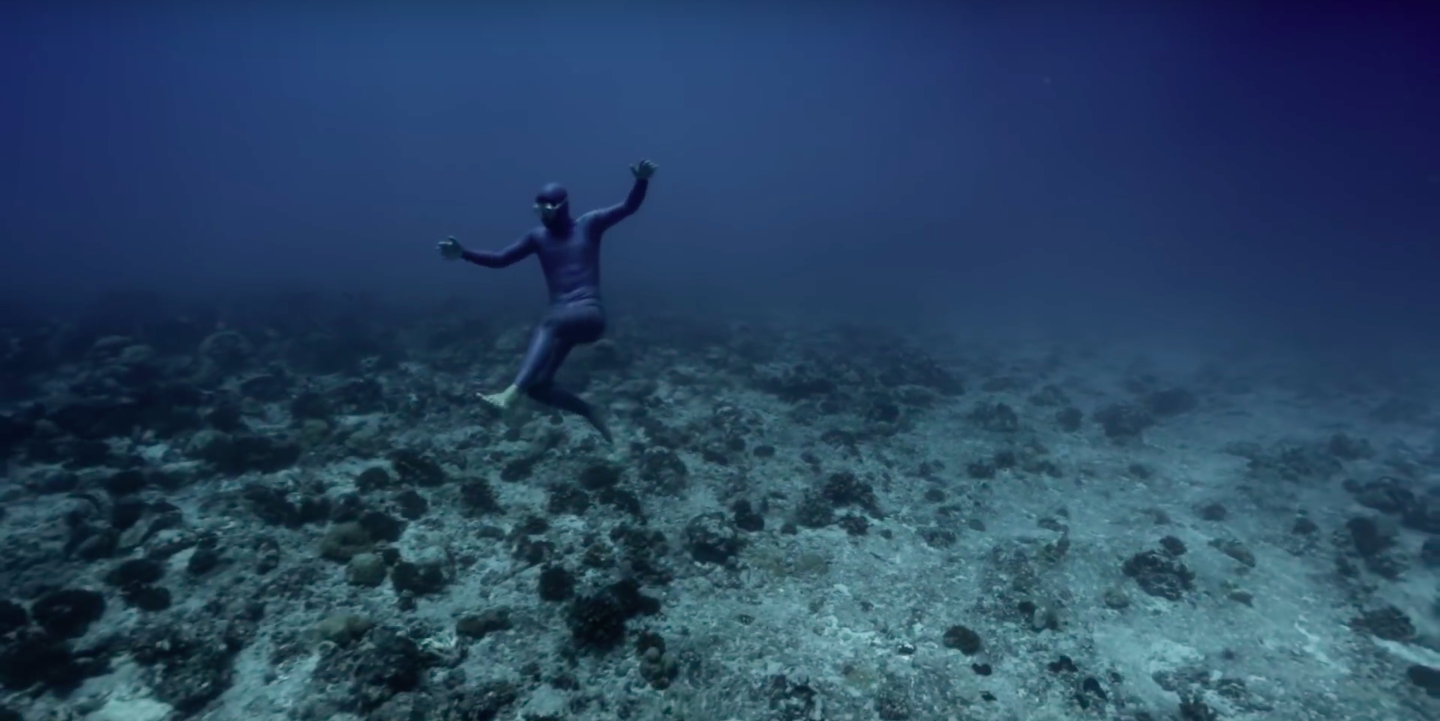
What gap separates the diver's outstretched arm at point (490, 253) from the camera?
8.86 meters

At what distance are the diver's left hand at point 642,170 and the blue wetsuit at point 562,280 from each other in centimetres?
21

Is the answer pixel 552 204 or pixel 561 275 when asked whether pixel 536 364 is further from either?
pixel 552 204

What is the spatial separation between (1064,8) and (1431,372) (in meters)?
41.4

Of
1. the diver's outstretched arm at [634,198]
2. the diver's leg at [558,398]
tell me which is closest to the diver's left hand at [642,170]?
the diver's outstretched arm at [634,198]

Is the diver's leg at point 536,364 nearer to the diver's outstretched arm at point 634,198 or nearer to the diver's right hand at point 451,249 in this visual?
the diver's right hand at point 451,249

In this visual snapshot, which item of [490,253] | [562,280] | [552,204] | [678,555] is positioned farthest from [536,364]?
[678,555]

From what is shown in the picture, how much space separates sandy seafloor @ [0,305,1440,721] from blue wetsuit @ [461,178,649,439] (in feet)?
10.1

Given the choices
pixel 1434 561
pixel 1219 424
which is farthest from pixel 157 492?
pixel 1219 424

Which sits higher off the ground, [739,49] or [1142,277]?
[739,49]

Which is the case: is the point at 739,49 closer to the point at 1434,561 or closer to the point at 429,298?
the point at 429,298

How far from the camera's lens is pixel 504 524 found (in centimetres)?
1095

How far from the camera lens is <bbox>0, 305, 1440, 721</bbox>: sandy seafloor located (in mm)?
7699

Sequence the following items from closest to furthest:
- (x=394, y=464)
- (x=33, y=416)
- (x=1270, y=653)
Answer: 1. (x=1270, y=653)
2. (x=394, y=464)
3. (x=33, y=416)

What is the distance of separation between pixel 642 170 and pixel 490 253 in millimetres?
2622
